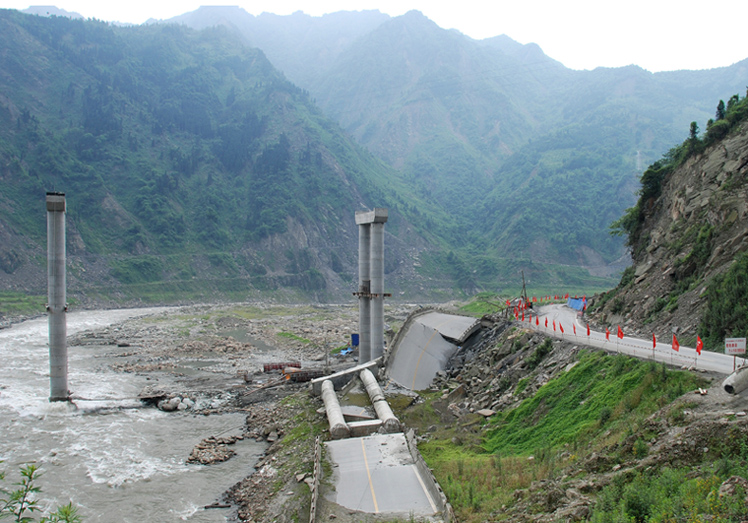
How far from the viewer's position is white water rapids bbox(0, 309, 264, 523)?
24797 millimetres

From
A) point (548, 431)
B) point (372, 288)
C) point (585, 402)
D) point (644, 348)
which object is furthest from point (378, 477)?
point (372, 288)

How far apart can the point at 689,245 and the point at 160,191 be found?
487 feet

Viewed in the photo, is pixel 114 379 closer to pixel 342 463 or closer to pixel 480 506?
pixel 342 463

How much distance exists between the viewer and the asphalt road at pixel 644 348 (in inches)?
792

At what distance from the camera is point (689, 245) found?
32.5 metres

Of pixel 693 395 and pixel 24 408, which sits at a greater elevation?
pixel 693 395

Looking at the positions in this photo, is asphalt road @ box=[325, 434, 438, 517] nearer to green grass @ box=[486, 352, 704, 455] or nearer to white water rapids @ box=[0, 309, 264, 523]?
green grass @ box=[486, 352, 704, 455]

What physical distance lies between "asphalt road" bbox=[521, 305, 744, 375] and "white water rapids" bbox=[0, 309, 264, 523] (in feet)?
59.2

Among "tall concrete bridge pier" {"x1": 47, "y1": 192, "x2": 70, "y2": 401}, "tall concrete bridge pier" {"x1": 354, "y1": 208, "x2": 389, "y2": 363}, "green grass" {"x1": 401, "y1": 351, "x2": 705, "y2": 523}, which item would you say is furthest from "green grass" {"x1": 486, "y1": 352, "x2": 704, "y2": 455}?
"tall concrete bridge pier" {"x1": 47, "y1": 192, "x2": 70, "y2": 401}

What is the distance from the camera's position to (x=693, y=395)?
16.8 meters

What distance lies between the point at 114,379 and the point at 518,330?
111ft

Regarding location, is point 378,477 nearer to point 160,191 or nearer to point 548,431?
point 548,431

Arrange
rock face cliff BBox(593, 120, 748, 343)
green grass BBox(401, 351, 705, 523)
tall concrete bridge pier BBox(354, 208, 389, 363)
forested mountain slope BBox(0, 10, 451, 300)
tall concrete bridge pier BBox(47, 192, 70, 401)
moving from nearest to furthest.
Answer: green grass BBox(401, 351, 705, 523) → rock face cliff BBox(593, 120, 748, 343) → tall concrete bridge pier BBox(47, 192, 70, 401) → tall concrete bridge pier BBox(354, 208, 389, 363) → forested mountain slope BBox(0, 10, 451, 300)

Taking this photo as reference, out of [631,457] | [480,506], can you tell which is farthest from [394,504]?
[631,457]
